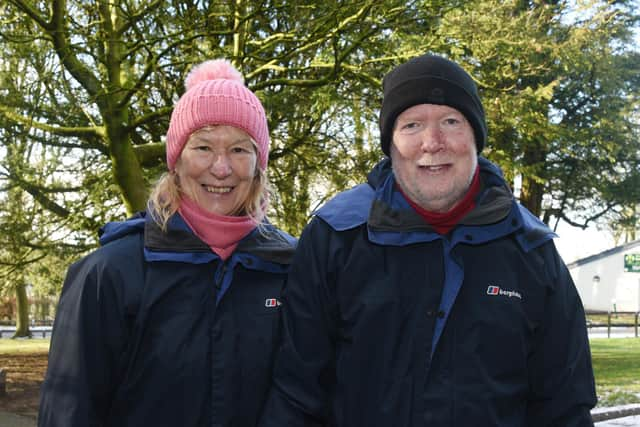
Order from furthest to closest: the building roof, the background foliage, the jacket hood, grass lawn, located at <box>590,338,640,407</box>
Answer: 1. the building roof
2. grass lawn, located at <box>590,338,640,407</box>
3. the background foliage
4. the jacket hood

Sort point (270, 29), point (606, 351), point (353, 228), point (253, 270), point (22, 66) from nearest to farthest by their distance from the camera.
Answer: point (353, 228) → point (253, 270) → point (22, 66) → point (270, 29) → point (606, 351)

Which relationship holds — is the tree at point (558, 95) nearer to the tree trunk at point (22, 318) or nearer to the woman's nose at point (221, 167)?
the woman's nose at point (221, 167)

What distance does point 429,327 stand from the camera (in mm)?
2293

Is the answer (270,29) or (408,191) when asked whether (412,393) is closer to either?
(408,191)

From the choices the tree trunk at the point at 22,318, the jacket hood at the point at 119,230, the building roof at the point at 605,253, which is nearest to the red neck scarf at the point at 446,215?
the jacket hood at the point at 119,230

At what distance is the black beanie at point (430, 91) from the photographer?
2.46m

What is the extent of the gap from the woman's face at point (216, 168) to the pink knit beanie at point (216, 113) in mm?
34

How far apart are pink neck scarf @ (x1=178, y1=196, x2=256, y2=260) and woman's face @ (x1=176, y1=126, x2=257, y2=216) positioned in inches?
1.5

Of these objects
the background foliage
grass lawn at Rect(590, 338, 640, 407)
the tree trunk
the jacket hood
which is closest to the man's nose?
the jacket hood

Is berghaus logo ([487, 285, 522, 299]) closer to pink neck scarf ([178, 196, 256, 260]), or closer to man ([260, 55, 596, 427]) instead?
man ([260, 55, 596, 427])

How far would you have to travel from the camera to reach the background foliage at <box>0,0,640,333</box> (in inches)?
357

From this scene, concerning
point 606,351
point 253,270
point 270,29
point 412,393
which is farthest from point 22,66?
point 606,351

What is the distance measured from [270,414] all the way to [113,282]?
71 centimetres

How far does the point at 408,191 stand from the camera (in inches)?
98.7
